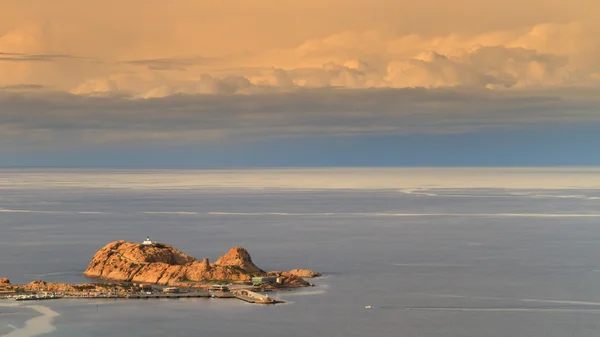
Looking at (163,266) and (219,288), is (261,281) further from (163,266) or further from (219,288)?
(163,266)

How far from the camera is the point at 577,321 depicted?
10288 centimetres

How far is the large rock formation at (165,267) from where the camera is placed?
12456 centimetres

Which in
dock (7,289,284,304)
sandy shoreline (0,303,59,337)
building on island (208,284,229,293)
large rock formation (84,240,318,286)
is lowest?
sandy shoreline (0,303,59,337)

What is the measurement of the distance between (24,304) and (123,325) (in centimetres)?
1590

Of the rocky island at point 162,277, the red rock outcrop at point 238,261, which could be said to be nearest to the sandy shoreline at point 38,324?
the rocky island at point 162,277

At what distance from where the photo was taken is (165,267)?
127m

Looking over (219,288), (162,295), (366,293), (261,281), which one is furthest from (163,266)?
(366,293)

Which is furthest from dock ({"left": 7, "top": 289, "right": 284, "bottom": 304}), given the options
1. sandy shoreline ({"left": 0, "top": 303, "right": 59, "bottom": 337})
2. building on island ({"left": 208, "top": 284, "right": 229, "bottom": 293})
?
sandy shoreline ({"left": 0, "top": 303, "right": 59, "bottom": 337})

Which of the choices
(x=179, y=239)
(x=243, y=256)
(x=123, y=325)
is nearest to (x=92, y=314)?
(x=123, y=325)

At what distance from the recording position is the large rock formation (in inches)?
4904

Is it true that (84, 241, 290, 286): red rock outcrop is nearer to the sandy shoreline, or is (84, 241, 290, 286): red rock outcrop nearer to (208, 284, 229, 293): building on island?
(208, 284, 229, 293): building on island

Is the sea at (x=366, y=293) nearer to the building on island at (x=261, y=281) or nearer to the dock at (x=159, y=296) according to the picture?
the dock at (x=159, y=296)

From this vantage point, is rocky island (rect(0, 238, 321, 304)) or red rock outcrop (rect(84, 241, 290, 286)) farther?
red rock outcrop (rect(84, 241, 290, 286))

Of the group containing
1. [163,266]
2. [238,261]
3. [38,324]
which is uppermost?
[238,261]
